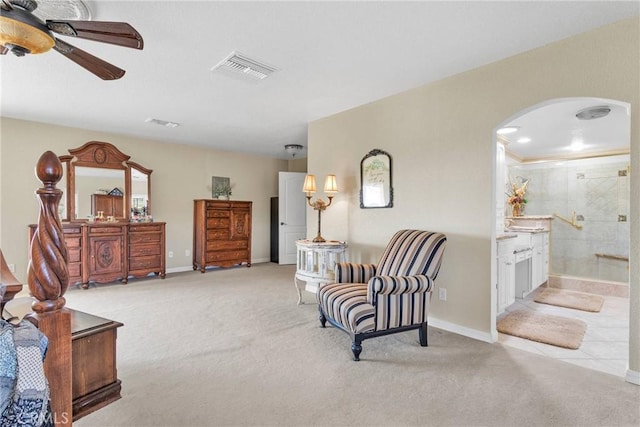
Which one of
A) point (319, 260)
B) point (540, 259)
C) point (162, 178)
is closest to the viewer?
point (319, 260)

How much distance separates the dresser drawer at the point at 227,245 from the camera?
5.97 meters

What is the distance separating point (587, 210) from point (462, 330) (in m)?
4.31

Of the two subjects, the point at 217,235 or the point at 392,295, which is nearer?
the point at 392,295

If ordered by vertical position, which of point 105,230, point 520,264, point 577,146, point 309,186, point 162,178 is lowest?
point 520,264

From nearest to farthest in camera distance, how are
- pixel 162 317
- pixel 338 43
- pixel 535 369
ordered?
pixel 535 369
pixel 338 43
pixel 162 317

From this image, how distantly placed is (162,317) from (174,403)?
5.61ft

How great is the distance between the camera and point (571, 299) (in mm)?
4137

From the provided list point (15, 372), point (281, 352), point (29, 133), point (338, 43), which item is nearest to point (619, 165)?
point (338, 43)

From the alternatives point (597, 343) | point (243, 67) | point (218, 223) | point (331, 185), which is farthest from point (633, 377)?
point (218, 223)

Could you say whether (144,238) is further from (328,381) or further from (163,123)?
(328,381)

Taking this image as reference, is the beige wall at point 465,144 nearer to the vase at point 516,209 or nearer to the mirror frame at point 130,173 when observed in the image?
the vase at point 516,209

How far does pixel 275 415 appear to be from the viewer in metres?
1.76

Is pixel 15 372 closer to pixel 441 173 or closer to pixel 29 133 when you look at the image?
pixel 441 173

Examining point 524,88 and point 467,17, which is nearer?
point 467,17
